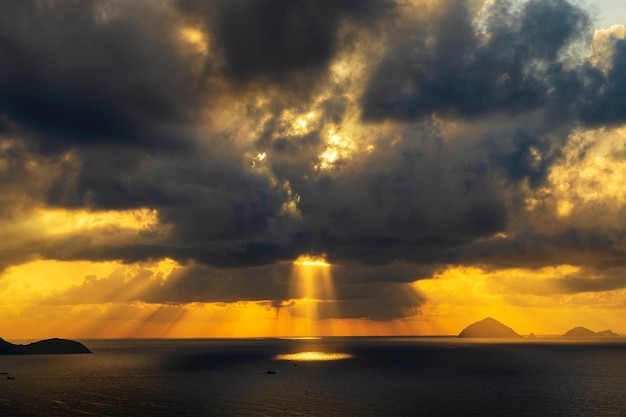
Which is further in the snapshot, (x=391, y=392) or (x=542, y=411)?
(x=391, y=392)

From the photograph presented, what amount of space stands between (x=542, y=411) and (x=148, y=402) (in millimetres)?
114391

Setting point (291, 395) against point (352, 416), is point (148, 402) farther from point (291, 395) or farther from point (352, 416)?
point (352, 416)

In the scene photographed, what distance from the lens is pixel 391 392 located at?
198m

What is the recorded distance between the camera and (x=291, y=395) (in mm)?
192250

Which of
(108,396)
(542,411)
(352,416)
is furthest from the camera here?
(108,396)

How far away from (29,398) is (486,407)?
142177 mm

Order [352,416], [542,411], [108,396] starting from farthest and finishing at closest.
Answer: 1. [108,396]
2. [542,411]
3. [352,416]

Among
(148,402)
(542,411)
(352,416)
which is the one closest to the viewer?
(352,416)

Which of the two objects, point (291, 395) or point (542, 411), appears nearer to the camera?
point (542, 411)

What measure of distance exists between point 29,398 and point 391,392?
11908cm

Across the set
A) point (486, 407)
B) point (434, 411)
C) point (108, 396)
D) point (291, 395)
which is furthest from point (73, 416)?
point (486, 407)

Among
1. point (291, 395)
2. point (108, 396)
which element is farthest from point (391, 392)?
point (108, 396)

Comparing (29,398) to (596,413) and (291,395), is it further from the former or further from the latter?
(596,413)

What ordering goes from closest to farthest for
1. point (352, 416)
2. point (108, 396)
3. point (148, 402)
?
point (352, 416), point (148, 402), point (108, 396)
